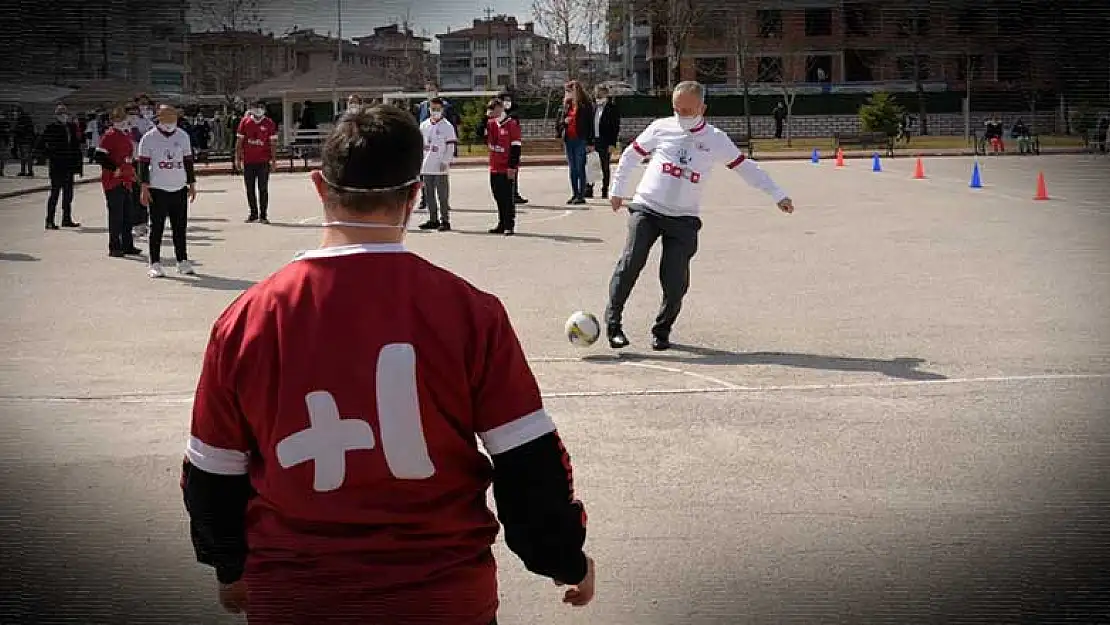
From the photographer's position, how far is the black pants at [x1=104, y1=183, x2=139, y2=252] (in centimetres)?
1545

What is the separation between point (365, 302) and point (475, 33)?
300 cm

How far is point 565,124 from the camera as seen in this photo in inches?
875

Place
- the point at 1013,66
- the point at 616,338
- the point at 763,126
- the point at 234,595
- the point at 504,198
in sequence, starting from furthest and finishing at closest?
1. the point at 763,126
2. the point at 504,198
3. the point at 616,338
4. the point at 1013,66
5. the point at 234,595

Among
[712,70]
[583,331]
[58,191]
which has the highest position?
[712,70]

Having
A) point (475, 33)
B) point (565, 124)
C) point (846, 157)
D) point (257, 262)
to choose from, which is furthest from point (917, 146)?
point (475, 33)

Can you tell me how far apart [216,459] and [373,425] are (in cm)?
36

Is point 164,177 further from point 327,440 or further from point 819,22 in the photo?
point 327,440

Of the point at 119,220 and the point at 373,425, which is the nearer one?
the point at 373,425

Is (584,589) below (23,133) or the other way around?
below

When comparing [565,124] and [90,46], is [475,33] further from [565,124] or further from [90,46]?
[565,124]

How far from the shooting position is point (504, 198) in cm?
1738

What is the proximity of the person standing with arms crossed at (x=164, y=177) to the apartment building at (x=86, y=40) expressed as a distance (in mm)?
7928

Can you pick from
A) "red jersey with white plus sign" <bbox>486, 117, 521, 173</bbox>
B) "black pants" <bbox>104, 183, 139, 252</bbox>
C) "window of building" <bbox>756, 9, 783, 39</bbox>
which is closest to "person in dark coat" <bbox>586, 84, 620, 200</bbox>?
"red jersey with white plus sign" <bbox>486, 117, 521, 173</bbox>

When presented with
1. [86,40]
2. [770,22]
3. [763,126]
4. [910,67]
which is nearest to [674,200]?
[910,67]
